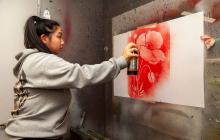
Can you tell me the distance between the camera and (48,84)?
1.14 m

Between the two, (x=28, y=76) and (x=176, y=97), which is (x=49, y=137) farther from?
(x=176, y=97)

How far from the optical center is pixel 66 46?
1888mm

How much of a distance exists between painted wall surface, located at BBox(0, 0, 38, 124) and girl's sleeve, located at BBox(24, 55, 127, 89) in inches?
26.2

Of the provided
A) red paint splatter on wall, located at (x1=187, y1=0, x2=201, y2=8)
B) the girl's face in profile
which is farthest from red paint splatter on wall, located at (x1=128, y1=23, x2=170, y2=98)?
the girl's face in profile

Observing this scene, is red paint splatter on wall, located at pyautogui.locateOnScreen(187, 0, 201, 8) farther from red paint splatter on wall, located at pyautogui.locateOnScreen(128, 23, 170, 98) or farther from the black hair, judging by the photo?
the black hair

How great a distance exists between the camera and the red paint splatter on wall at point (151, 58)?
4.46 feet

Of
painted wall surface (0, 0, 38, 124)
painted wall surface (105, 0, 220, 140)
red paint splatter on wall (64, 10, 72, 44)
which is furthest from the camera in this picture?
red paint splatter on wall (64, 10, 72, 44)

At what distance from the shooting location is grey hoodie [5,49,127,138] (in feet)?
3.63

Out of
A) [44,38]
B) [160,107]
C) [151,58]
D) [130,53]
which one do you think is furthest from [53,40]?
[160,107]

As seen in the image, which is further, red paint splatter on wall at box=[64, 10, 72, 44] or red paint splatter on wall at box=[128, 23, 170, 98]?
red paint splatter on wall at box=[64, 10, 72, 44]

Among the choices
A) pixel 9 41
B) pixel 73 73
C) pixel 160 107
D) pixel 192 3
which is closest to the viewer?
pixel 73 73

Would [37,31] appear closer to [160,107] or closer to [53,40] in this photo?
[53,40]

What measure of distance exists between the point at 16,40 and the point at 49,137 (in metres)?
0.82

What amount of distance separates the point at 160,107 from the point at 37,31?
0.77 meters
